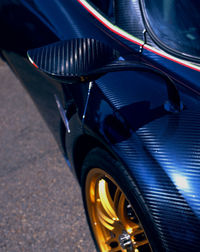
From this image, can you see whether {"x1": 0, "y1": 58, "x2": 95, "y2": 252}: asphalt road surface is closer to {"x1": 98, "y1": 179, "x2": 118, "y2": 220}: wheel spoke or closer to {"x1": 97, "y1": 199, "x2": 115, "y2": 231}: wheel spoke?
{"x1": 97, "y1": 199, "x2": 115, "y2": 231}: wheel spoke

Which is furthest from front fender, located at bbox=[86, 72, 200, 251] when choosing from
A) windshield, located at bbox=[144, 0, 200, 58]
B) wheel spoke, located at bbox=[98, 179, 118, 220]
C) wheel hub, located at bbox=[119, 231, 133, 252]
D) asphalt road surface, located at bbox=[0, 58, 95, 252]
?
asphalt road surface, located at bbox=[0, 58, 95, 252]

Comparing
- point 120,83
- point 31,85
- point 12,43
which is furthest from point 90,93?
point 12,43

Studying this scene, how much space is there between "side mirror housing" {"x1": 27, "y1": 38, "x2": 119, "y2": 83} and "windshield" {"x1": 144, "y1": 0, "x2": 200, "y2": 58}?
0.50m

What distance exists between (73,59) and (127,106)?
0.36 m

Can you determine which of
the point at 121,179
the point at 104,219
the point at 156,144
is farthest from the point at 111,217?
the point at 156,144

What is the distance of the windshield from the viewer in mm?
1585

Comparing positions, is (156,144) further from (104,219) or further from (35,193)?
(35,193)

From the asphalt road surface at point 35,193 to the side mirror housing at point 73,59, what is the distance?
137 centimetres

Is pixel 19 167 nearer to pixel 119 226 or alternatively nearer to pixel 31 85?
pixel 31 85

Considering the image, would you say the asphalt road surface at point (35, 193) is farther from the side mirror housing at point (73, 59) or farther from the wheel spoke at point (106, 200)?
the side mirror housing at point (73, 59)

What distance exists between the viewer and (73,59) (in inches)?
45.1

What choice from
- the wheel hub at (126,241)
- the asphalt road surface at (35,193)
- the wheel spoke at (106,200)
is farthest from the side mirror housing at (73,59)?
the asphalt road surface at (35,193)

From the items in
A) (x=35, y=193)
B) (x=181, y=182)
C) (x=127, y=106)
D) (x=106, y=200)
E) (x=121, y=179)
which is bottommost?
(x=35, y=193)

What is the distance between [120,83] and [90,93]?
151 millimetres
